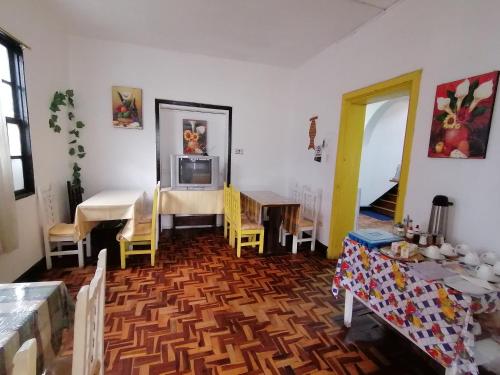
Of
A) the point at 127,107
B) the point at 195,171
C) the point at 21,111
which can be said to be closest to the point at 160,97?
the point at 127,107

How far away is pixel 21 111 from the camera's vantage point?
242 cm

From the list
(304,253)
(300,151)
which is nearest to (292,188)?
(300,151)

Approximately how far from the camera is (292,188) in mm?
4230

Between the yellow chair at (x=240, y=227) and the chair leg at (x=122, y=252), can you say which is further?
the yellow chair at (x=240, y=227)

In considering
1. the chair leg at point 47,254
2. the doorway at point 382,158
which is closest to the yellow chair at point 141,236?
the chair leg at point 47,254

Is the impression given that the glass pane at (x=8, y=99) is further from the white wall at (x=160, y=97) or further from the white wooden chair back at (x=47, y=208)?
the white wall at (x=160, y=97)

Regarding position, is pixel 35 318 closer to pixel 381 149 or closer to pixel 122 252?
pixel 122 252

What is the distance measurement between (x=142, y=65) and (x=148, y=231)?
2.46m

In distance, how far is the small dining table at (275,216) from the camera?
3.25 metres

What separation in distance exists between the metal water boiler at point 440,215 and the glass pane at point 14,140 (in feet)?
12.1

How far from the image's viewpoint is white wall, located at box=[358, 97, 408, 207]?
6008 mm

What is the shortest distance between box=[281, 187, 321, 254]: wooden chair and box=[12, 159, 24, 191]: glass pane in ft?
10.2

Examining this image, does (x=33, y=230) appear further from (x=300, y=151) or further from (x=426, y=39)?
(x=426, y=39)

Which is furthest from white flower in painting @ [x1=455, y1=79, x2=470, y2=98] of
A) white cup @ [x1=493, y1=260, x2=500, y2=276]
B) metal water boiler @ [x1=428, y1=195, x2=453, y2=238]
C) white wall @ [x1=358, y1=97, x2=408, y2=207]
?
white wall @ [x1=358, y1=97, x2=408, y2=207]
